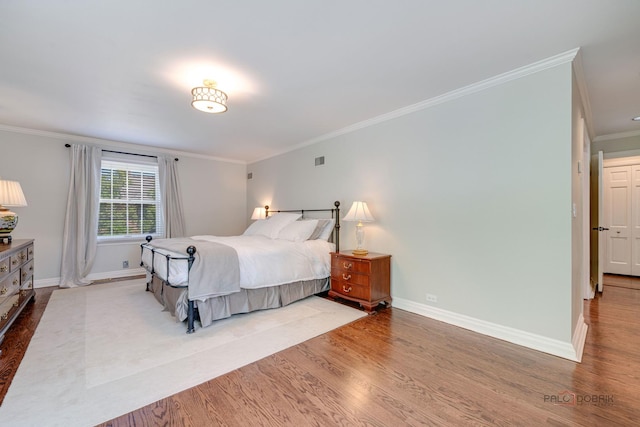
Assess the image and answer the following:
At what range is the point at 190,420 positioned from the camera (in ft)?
5.11

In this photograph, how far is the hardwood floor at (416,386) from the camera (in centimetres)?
159

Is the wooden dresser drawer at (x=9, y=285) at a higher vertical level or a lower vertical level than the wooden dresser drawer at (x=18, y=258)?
lower

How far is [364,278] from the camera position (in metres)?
3.32

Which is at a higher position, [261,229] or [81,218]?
[81,218]

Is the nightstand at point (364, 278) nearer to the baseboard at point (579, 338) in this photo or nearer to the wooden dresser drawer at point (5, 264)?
the baseboard at point (579, 338)

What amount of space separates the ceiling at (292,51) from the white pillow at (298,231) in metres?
1.59

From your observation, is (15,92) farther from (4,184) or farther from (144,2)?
(144,2)

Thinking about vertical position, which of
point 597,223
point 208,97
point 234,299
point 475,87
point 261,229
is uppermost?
point 475,87

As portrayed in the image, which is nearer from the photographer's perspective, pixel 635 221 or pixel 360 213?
pixel 360 213

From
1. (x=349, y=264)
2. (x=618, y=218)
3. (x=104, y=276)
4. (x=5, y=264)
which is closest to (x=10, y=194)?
(x=5, y=264)

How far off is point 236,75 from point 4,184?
9.65ft

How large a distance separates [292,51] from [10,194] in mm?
3517

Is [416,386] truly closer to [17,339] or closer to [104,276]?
[17,339]

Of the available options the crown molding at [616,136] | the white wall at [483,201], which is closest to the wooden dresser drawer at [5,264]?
the white wall at [483,201]
